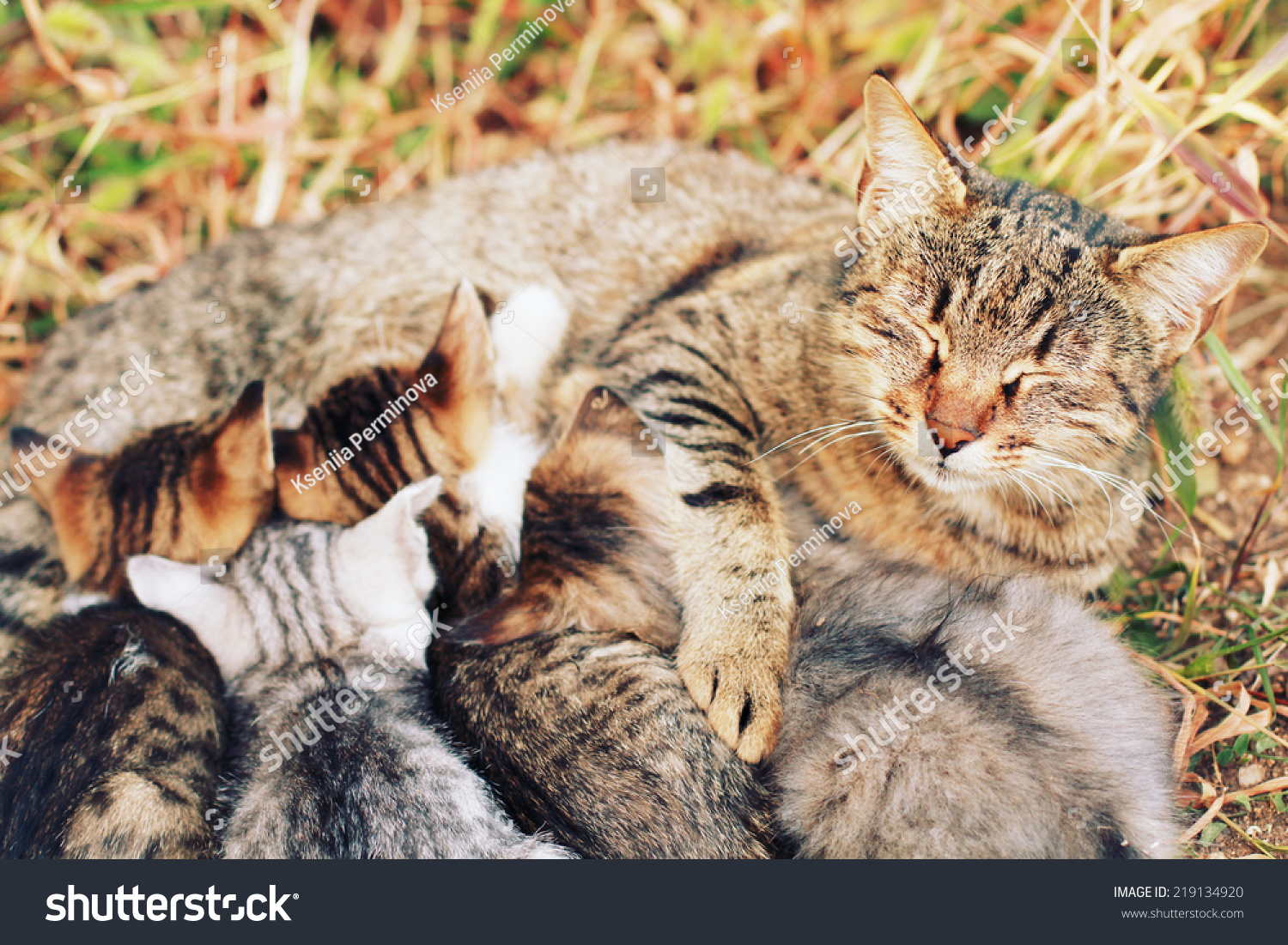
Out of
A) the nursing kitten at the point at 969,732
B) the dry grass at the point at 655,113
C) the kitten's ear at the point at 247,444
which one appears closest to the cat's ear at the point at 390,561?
the kitten's ear at the point at 247,444

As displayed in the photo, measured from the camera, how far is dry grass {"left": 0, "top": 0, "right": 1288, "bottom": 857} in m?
2.92

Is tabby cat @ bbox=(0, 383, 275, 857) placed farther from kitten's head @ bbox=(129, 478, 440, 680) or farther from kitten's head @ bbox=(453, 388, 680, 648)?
kitten's head @ bbox=(453, 388, 680, 648)

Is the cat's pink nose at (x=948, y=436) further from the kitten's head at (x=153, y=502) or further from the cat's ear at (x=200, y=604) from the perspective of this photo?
the cat's ear at (x=200, y=604)

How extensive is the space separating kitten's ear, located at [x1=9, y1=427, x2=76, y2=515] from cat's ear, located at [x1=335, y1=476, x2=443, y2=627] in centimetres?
90

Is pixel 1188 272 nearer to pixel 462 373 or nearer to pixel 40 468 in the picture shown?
pixel 462 373

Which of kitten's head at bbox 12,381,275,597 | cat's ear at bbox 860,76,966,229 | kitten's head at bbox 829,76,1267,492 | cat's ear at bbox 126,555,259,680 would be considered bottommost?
cat's ear at bbox 126,555,259,680

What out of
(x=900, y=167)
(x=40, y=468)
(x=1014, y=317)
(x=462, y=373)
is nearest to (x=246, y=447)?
(x=462, y=373)

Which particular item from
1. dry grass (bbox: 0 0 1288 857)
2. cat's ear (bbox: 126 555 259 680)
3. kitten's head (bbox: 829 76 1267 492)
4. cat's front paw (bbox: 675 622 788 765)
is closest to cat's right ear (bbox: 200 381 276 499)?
cat's ear (bbox: 126 555 259 680)

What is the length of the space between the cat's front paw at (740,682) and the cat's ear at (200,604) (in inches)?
48.7

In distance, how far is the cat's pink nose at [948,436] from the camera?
2.09m

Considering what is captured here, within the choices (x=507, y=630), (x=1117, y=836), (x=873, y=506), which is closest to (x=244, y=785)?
(x=507, y=630)

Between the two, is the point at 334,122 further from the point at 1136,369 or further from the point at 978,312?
the point at 1136,369

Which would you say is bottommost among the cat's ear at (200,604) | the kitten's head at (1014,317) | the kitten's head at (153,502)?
the cat's ear at (200,604)

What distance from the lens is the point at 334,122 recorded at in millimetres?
4184
